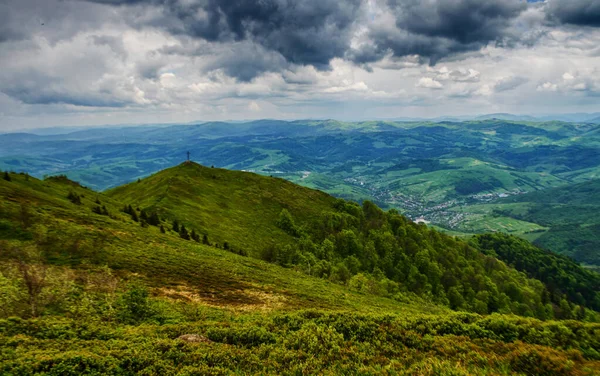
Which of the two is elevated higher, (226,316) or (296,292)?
(226,316)

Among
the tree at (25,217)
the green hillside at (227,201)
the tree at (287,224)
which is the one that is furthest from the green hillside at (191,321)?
the tree at (287,224)

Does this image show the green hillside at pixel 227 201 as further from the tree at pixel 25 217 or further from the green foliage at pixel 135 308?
the green foliage at pixel 135 308

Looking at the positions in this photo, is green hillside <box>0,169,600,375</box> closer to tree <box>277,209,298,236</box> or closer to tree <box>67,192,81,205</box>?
tree <box>67,192,81,205</box>

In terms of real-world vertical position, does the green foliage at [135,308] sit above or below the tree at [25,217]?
below

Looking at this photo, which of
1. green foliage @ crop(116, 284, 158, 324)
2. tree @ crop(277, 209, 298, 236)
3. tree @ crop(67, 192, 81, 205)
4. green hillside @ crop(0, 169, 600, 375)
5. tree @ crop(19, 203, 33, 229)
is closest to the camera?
green hillside @ crop(0, 169, 600, 375)

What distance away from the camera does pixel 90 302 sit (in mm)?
25406

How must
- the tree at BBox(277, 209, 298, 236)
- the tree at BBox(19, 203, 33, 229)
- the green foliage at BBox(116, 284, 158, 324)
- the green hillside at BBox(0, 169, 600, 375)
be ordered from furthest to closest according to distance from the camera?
the tree at BBox(277, 209, 298, 236) < the tree at BBox(19, 203, 33, 229) < the green foliage at BBox(116, 284, 158, 324) < the green hillside at BBox(0, 169, 600, 375)

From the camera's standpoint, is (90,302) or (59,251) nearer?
(90,302)

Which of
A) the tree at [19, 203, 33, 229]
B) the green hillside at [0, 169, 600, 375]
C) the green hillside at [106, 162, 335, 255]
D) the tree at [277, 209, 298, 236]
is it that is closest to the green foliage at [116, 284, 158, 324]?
the green hillside at [0, 169, 600, 375]

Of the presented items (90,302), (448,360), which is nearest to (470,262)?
(448,360)

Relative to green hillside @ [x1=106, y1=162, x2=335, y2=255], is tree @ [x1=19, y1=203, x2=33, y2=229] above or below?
above

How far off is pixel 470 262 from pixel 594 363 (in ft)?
458

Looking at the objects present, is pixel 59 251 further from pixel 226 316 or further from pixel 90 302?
pixel 226 316

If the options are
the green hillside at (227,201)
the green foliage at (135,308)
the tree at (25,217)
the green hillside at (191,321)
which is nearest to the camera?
the green hillside at (191,321)
